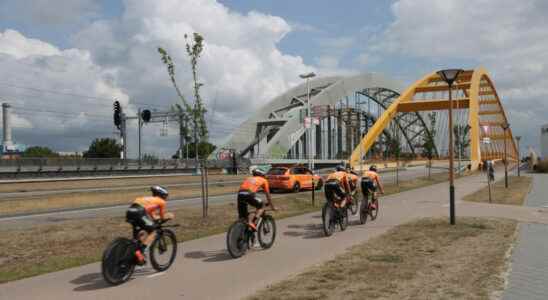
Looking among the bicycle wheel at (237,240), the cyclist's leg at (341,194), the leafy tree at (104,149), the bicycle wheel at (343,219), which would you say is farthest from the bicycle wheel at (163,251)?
the leafy tree at (104,149)

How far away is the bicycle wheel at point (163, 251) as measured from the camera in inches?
297

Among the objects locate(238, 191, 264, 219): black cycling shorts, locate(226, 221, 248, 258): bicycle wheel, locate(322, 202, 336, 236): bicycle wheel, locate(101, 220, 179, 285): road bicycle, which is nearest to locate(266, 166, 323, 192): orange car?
locate(322, 202, 336, 236): bicycle wheel

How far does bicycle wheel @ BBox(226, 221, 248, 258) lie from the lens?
8.54 metres

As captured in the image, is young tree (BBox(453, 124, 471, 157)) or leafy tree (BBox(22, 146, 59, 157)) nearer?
young tree (BBox(453, 124, 471, 157))

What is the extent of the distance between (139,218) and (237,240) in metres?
2.05

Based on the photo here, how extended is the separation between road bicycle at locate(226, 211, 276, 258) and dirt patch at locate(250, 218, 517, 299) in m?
1.59

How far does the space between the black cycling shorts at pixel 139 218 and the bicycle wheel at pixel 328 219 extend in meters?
4.63

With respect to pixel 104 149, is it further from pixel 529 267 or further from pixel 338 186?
pixel 529 267

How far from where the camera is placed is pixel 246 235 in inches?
351

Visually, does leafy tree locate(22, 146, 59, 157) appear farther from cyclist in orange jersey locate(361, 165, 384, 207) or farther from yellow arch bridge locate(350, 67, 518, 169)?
cyclist in orange jersey locate(361, 165, 384, 207)

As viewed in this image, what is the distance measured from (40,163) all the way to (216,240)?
33470mm

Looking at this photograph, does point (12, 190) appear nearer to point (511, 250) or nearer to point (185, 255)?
point (185, 255)

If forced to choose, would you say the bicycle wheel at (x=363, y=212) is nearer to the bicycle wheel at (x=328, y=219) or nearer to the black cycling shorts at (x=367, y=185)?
the black cycling shorts at (x=367, y=185)

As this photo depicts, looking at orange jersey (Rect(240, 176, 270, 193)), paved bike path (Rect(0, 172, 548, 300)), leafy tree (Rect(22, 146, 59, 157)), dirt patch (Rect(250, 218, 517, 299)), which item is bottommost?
paved bike path (Rect(0, 172, 548, 300))
